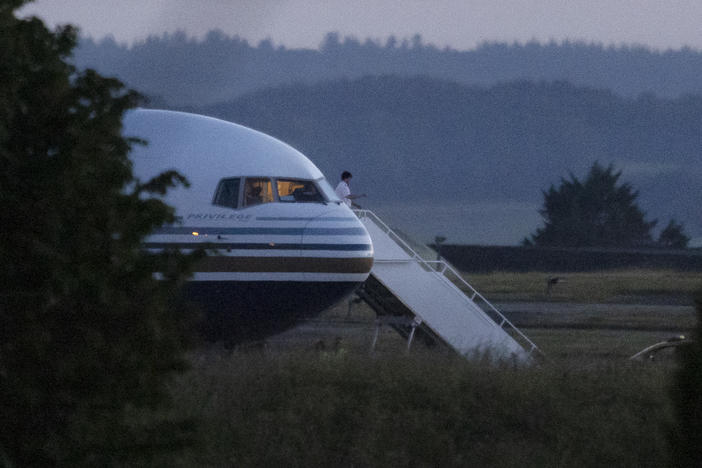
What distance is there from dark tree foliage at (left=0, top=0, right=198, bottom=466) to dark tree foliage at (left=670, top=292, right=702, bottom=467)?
3.78 meters

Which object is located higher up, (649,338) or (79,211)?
(79,211)

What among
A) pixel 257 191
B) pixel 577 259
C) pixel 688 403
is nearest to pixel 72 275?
pixel 688 403

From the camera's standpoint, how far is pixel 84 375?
5195 millimetres

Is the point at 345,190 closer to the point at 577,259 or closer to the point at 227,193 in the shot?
the point at 227,193

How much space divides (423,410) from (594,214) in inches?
3428

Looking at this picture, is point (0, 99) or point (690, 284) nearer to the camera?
point (0, 99)

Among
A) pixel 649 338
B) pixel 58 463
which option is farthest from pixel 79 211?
pixel 649 338

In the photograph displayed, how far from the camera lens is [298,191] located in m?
17.7

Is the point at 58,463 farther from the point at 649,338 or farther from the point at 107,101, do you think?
the point at 649,338

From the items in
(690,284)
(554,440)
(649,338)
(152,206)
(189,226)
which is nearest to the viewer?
(152,206)

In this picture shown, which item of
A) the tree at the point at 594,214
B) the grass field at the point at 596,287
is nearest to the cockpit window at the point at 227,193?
the grass field at the point at 596,287

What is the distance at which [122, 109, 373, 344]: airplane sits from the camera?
55.6 feet

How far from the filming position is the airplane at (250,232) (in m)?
17.0

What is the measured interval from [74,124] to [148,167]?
11805 mm
